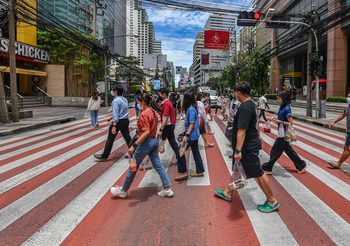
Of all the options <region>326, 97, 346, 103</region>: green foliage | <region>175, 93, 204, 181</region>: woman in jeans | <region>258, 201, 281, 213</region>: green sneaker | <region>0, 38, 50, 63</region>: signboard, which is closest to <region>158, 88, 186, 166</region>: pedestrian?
<region>175, 93, 204, 181</region>: woman in jeans

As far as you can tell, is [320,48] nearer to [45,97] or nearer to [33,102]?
[45,97]

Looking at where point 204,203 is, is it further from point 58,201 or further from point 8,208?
point 8,208

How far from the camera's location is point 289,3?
4859 cm

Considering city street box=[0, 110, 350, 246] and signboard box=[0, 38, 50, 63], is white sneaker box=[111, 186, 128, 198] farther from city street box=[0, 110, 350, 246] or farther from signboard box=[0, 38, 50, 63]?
signboard box=[0, 38, 50, 63]

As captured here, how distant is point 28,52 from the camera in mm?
30812

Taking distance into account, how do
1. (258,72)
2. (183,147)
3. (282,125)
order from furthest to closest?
1. (258,72)
2. (282,125)
3. (183,147)

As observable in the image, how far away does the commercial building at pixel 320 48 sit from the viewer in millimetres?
33831

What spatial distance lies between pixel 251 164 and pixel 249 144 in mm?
263

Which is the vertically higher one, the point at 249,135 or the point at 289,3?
the point at 289,3

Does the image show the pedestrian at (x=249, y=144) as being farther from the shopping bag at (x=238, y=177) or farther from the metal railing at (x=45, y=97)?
the metal railing at (x=45, y=97)

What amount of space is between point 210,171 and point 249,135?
97.0 inches

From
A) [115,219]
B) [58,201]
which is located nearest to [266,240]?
[115,219]

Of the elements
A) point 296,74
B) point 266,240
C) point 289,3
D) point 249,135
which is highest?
point 289,3

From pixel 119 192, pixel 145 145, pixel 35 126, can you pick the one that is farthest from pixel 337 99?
pixel 119 192
